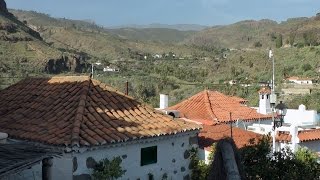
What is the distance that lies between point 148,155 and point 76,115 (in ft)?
6.59

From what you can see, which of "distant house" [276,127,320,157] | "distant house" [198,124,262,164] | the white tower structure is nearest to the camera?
"distant house" [198,124,262,164]

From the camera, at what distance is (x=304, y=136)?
2098 cm

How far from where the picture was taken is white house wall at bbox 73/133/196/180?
10969mm

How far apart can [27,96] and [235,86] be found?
3795 centimetres

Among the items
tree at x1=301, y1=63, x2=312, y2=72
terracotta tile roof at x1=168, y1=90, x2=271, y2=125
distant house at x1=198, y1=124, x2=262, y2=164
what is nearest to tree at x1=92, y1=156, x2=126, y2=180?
distant house at x1=198, y1=124, x2=262, y2=164

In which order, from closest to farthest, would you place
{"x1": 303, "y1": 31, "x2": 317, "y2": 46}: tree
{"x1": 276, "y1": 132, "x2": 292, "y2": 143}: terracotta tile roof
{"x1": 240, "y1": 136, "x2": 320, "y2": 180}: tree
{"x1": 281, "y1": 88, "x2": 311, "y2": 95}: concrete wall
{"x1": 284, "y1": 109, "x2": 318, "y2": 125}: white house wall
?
{"x1": 240, "y1": 136, "x2": 320, "y2": 180}: tree
{"x1": 276, "y1": 132, "x2": 292, "y2": 143}: terracotta tile roof
{"x1": 284, "y1": 109, "x2": 318, "y2": 125}: white house wall
{"x1": 281, "y1": 88, "x2": 311, "y2": 95}: concrete wall
{"x1": 303, "y1": 31, "x2": 317, "y2": 46}: tree

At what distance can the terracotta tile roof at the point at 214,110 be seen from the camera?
75.0ft

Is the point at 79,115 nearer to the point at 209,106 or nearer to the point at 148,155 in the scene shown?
the point at 148,155

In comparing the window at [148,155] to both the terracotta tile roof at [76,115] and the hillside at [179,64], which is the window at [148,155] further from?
the hillside at [179,64]

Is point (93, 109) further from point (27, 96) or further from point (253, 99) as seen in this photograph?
point (253, 99)

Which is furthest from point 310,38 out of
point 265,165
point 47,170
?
point 47,170

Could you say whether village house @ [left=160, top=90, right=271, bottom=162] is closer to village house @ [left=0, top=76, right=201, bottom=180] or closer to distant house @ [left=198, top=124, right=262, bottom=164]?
distant house @ [left=198, top=124, right=262, bottom=164]

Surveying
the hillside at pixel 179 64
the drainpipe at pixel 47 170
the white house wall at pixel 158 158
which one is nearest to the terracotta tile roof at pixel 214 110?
the white house wall at pixel 158 158

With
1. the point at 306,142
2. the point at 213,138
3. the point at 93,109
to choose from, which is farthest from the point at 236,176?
the point at 306,142
